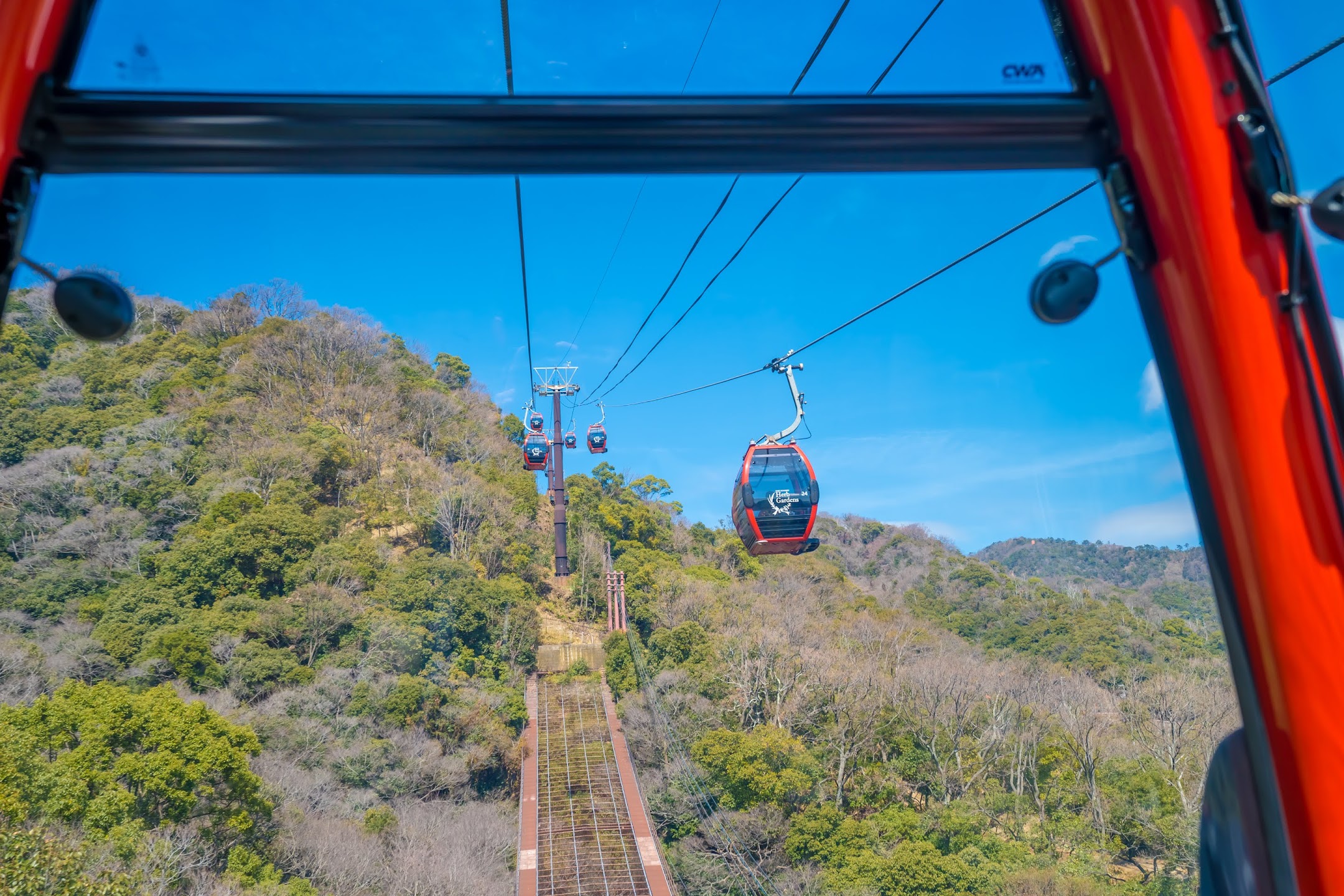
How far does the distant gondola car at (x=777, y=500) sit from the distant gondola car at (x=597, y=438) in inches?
522

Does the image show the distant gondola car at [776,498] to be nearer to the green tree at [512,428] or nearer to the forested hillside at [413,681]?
the forested hillside at [413,681]

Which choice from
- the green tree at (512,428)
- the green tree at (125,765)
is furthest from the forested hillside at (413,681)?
the green tree at (512,428)

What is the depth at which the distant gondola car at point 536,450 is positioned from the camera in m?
18.6

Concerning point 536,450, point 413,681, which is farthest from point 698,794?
point 536,450

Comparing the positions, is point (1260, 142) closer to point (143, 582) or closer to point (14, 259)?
point (14, 259)

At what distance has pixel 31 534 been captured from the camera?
15.8 m

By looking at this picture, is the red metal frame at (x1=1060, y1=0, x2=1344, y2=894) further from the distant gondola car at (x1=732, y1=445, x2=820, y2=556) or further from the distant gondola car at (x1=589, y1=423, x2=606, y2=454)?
the distant gondola car at (x1=589, y1=423, x2=606, y2=454)

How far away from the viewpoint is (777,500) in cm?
781

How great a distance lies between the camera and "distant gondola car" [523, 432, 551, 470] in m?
18.6

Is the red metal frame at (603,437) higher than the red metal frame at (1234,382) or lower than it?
higher

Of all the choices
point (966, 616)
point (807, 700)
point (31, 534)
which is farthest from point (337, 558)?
point (966, 616)

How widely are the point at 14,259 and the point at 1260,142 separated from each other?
1412 mm

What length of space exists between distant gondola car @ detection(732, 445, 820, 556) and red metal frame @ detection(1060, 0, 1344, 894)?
6.91m

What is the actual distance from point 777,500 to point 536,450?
11.8 m
